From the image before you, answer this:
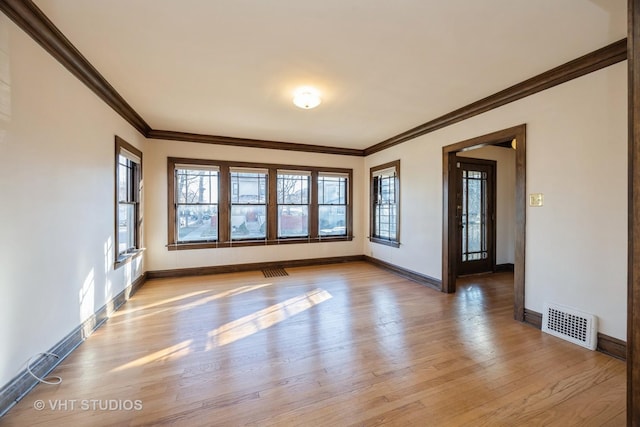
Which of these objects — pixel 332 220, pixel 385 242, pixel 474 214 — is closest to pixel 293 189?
pixel 332 220

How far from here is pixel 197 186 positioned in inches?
196

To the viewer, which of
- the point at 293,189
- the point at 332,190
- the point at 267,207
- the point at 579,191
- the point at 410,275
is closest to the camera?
the point at 579,191

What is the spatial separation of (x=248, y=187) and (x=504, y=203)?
505 centimetres

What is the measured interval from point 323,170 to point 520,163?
3633 mm

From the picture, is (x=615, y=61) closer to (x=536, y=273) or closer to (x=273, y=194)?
(x=536, y=273)

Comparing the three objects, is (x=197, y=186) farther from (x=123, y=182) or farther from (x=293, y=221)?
(x=293, y=221)

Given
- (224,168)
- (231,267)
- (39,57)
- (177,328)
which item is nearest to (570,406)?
(177,328)

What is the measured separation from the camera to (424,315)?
3.18 m

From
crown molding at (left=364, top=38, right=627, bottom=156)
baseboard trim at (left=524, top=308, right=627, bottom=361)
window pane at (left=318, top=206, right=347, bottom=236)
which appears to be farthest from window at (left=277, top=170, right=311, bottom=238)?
baseboard trim at (left=524, top=308, right=627, bottom=361)

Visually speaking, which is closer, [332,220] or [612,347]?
[612,347]

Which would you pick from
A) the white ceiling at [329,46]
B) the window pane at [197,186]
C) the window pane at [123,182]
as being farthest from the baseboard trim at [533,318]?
the window pane at [123,182]

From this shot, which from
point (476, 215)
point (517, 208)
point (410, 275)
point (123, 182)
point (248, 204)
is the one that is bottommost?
point (410, 275)

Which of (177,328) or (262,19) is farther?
(177,328)

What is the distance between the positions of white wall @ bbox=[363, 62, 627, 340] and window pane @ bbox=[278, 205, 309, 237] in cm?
358
